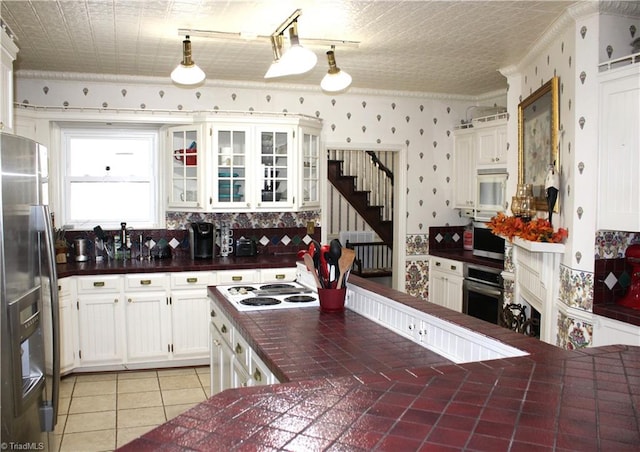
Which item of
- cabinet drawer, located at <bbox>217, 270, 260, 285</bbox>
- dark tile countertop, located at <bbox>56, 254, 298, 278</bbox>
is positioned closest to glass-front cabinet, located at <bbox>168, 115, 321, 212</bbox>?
dark tile countertop, located at <bbox>56, 254, 298, 278</bbox>

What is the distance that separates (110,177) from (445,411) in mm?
5004

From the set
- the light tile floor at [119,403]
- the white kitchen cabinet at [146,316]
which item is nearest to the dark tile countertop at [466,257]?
the light tile floor at [119,403]

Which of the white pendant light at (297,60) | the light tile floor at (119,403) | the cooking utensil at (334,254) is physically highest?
the white pendant light at (297,60)

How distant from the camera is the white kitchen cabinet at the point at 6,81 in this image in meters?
3.05

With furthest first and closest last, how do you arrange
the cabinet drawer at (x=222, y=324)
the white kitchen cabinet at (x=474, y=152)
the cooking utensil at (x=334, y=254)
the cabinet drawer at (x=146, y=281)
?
1. the white kitchen cabinet at (x=474, y=152)
2. the cabinet drawer at (x=146, y=281)
3. the cabinet drawer at (x=222, y=324)
4. the cooking utensil at (x=334, y=254)

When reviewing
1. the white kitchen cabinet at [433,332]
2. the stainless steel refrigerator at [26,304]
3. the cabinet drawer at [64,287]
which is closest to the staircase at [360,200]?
the cabinet drawer at [64,287]

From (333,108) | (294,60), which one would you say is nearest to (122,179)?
(333,108)

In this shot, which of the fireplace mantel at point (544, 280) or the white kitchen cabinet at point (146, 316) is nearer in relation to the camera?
the fireplace mantel at point (544, 280)

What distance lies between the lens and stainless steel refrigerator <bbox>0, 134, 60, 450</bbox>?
7.52 feet

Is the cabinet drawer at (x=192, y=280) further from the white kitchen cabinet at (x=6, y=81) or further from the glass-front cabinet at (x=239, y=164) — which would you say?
the white kitchen cabinet at (x=6, y=81)

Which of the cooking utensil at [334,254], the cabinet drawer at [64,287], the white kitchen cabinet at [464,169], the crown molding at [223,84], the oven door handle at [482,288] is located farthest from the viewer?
the white kitchen cabinet at [464,169]

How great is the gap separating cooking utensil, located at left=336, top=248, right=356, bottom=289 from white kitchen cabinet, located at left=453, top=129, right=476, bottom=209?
Answer: 3.37 metres

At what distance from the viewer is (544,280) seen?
153 inches

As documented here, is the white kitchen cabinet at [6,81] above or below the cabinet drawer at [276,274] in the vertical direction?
above
